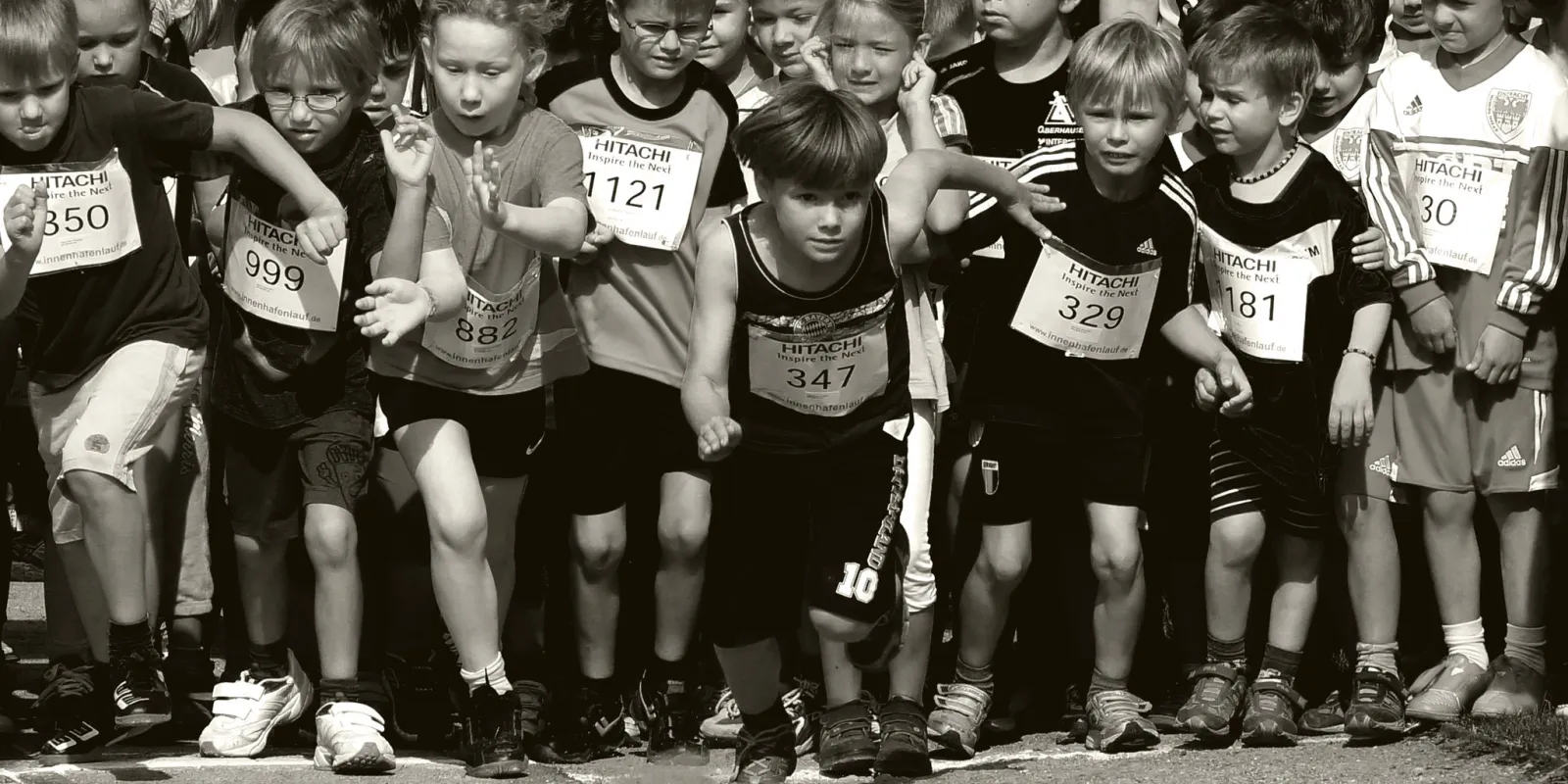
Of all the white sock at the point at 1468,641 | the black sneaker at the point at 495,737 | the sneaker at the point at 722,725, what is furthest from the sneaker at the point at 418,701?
the white sock at the point at 1468,641

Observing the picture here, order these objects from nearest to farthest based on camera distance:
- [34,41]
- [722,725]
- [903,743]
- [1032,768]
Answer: [34,41] → [903,743] → [1032,768] → [722,725]

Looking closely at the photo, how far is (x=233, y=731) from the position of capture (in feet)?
20.2

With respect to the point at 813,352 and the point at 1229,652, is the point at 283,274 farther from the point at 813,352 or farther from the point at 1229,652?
the point at 1229,652

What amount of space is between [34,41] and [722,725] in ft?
8.61

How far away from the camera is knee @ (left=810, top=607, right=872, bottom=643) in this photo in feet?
18.5

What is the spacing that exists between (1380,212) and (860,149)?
1764 millimetres

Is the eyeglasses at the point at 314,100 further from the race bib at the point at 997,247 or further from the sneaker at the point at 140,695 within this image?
the race bib at the point at 997,247

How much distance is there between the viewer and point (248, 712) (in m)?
6.19

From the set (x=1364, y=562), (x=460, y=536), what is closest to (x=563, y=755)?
(x=460, y=536)

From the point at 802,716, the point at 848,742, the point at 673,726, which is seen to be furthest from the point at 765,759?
the point at 802,716

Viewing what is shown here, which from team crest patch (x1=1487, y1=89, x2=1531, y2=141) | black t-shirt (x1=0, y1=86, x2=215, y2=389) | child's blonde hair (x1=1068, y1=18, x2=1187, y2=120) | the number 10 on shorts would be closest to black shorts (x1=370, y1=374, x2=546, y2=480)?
black t-shirt (x1=0, y1=86, x2=215, y2=389)

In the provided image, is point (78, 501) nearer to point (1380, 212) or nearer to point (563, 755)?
point (563, 755)

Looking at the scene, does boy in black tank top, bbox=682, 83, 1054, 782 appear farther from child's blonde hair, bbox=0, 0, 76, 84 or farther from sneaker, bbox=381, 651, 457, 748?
child's blonde hair, bbox=0, 0, 76, 84

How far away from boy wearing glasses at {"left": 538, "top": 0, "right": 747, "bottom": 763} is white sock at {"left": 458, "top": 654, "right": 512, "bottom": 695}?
37 cm
